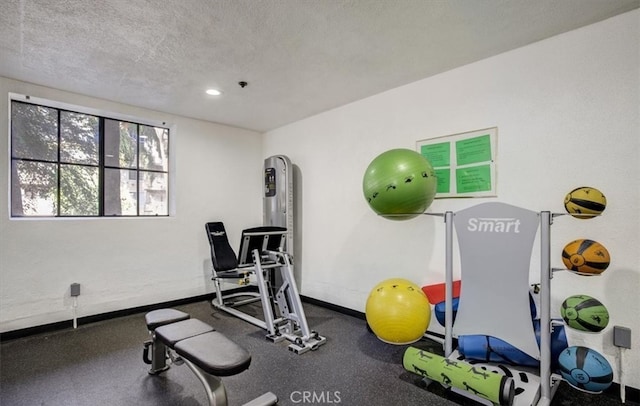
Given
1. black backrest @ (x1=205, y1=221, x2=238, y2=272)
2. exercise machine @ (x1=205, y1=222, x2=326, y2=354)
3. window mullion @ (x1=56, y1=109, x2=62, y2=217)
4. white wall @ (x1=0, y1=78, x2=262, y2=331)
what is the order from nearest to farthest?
exercise machine @ (x1=205, y1=222, x2=326, y2=354), white wall @ (x1=0, y1=78, x2=262, y2=331), window mullion @ (x1=56, y1=109, x2=62, y2=217), black backrest @ (x1=205, y1=221, x2=238, y2=272)

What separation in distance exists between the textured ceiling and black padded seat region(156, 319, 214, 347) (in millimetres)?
2016

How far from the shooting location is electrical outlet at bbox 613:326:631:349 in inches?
76.0

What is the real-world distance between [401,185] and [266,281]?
197 centimetres

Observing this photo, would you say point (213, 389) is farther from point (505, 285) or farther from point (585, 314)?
point (585, 314)

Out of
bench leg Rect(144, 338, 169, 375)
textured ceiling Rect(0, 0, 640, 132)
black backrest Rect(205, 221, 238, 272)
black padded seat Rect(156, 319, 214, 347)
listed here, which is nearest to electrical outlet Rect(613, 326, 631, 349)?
textured ceiling Rect(0, 0, 640, 132)

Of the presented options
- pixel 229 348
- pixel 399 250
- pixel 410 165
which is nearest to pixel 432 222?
pixel 399 250

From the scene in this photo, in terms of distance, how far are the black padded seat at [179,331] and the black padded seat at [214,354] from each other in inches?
3.2

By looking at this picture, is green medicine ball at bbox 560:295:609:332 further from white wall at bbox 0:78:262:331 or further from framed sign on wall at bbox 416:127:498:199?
white wall at bbox 0:78:262:331

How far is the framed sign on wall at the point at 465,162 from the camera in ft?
8.26

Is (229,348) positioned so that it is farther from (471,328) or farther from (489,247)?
(489,247)

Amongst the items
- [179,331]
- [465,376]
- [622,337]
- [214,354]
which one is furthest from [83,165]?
[622,337]

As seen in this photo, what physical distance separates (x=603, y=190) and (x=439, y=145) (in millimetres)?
1193

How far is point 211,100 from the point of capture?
3.49 meters

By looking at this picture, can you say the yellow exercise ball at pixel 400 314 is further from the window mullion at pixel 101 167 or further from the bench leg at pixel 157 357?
the window mullion at pixel 101 167
